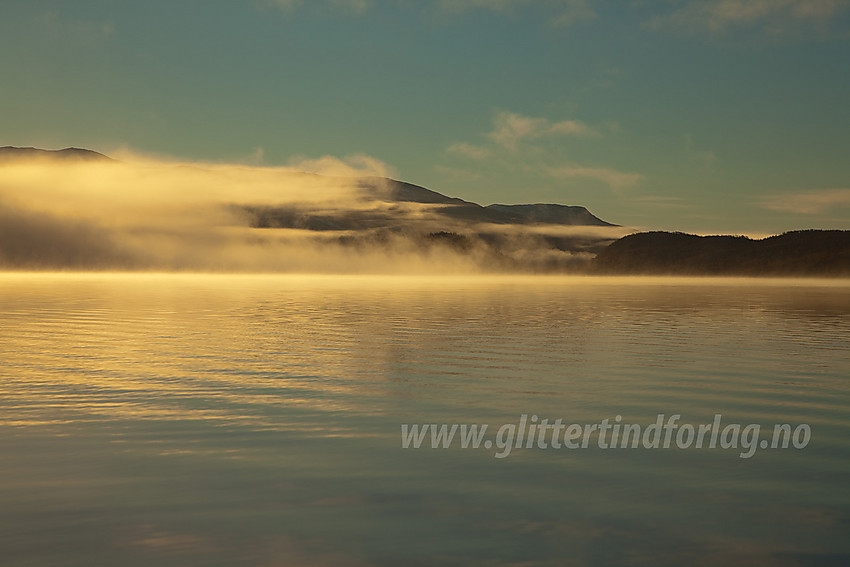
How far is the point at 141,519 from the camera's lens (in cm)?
1093

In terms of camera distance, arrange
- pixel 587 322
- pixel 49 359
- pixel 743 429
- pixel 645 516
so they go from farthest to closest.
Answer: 1. pixel 587 322
2. pixel 49 359
3. pixel 743 429
4. pixel 645 516

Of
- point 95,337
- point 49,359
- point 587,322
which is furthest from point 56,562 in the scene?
point 587,322

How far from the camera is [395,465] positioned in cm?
1406

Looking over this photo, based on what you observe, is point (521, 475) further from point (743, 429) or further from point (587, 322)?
A: point (587, 322)

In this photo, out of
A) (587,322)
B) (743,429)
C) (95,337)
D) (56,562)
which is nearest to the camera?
(56,562)

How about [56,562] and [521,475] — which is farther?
[521,475]

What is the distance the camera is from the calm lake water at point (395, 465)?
10.1 m

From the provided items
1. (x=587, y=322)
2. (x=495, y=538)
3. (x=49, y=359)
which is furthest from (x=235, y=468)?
(x=587, y=322)

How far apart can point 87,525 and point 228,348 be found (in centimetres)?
2250

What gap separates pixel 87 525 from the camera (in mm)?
10633

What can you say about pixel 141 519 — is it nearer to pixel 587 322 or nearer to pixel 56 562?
pixel 56 562

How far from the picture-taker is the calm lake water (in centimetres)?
1008

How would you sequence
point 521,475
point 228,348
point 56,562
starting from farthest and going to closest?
point 228,348 → point 521,475 → point 56,562

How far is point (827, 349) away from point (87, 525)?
31346 mm
